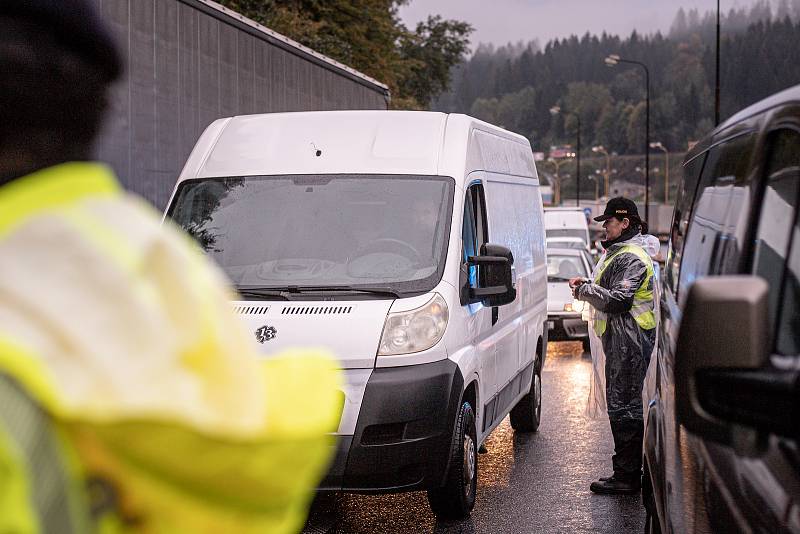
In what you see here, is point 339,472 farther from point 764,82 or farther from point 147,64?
point 764,82

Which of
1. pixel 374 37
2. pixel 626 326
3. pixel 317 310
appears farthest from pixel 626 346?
pixel 374 37

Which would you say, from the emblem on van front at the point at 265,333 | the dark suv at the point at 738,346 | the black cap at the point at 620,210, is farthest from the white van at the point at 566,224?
the dark suv at the point at 738,346

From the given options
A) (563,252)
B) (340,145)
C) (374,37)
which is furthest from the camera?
(374,37)

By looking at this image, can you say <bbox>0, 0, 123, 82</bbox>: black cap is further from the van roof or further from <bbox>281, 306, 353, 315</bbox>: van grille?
the van roof

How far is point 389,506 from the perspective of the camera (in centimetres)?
742

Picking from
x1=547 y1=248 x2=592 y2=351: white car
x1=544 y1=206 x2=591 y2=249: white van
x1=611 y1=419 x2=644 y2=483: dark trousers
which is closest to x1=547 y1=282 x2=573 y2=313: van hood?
x1=547 y1=248 x2=592 y2=351: white car

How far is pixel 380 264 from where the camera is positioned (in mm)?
6641

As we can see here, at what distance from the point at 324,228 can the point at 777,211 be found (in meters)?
4.28

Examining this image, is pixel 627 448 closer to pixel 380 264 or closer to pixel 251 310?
pixel 380 264

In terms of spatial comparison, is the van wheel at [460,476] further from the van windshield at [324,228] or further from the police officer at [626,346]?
the police officer at [626,346]

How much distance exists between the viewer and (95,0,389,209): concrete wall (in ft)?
29.7

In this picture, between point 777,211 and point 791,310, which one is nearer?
point 791,310

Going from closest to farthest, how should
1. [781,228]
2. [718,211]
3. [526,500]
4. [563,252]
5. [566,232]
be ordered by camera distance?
[781,228] → [718,211] → [526,500] → [563,252] → [566,232]

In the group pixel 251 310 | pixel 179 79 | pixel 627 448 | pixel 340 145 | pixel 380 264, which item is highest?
pixel 179 79
